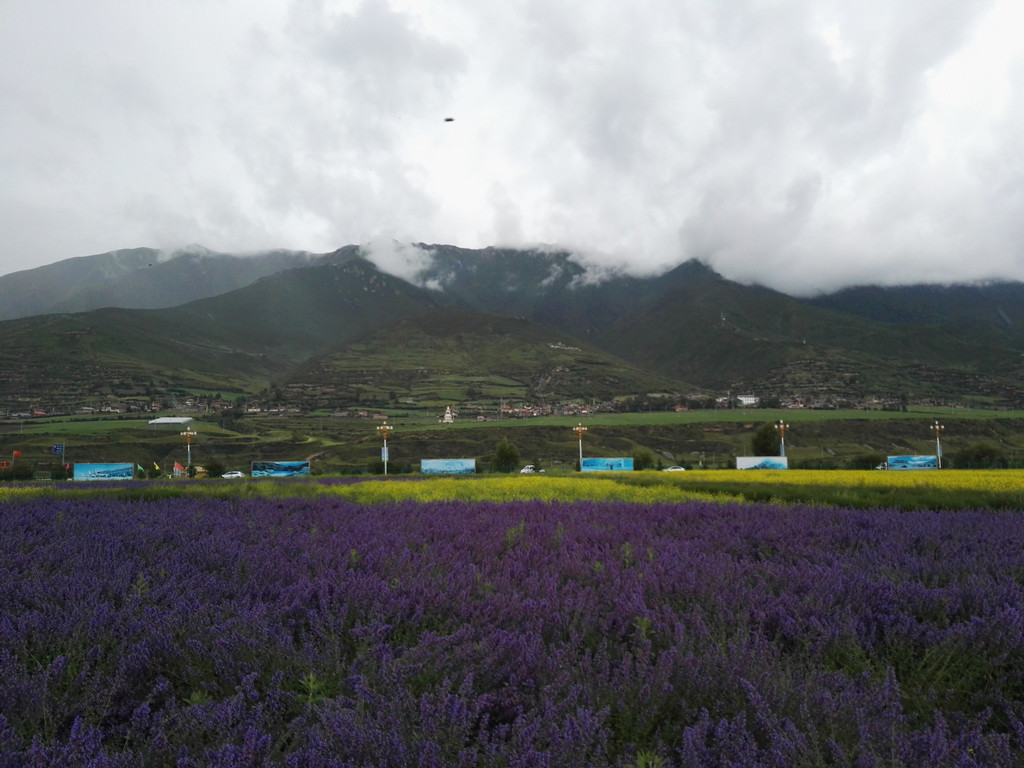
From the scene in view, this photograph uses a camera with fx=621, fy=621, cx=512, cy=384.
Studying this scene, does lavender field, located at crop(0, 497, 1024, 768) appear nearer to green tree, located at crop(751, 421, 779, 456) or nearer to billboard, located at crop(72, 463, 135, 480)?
billboard, located at crop(72, 463, 135, 480)

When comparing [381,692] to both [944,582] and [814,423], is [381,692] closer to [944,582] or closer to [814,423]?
[944,582]

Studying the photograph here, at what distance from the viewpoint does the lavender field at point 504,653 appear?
224cm

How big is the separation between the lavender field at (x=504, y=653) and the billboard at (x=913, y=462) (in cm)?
5032

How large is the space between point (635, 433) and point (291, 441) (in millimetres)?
57478

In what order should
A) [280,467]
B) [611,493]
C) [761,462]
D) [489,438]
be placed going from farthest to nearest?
[489,438]
[761,462]
[280,467]
[611,493]

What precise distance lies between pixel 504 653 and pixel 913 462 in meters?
57.6

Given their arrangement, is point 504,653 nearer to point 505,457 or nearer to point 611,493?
point 611,493

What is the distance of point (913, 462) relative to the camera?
5034 cm

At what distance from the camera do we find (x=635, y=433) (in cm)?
10894

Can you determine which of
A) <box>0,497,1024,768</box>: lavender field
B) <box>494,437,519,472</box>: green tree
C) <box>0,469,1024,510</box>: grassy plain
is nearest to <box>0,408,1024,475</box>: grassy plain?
<box>494,437,519,472</box>: green tree

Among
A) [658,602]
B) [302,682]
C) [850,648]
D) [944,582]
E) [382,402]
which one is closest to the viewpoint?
[302,682]

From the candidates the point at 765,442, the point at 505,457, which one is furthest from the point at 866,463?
the point at 505,457

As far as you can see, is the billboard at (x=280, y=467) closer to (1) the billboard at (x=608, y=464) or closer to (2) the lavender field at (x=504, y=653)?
(1) the billboard at (x=608, y=464)

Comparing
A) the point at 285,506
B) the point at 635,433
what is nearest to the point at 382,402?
the point at 635,433
